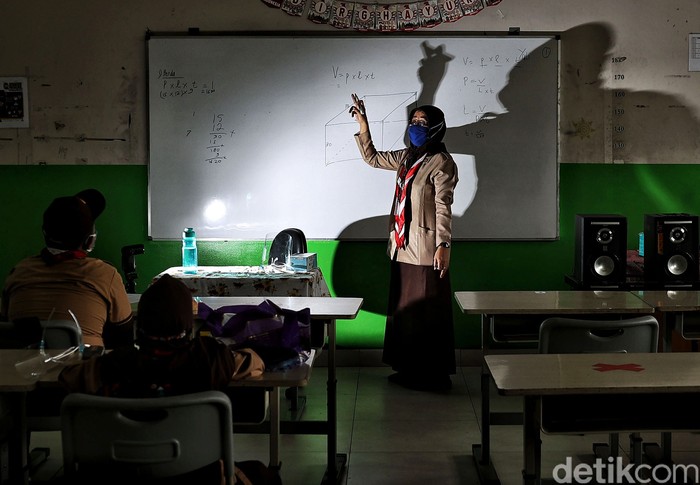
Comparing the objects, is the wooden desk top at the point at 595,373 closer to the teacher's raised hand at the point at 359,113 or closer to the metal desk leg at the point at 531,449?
the metal desk leg at the point at 531,449

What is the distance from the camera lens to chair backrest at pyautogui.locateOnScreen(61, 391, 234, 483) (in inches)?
88.8

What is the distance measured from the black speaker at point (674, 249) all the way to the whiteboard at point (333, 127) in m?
0.89

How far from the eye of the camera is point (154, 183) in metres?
5.94

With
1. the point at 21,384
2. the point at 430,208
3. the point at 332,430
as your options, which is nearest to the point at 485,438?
the point at 332,430

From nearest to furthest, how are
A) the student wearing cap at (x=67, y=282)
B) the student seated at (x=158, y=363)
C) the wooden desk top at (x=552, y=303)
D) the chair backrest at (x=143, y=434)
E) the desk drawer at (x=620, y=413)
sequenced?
the chair backrest at (x=143, y=434) < the student seated at (x=158, y=363) < the desk drawer at (x=620, y=413) < the student wearing cap at (x=67, y=282) < the wooden desk top at (x=552, y=303)

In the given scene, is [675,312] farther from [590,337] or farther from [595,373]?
[595,373]

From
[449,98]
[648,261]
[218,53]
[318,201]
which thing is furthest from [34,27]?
[648,261]

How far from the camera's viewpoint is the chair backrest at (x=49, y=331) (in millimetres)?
3080

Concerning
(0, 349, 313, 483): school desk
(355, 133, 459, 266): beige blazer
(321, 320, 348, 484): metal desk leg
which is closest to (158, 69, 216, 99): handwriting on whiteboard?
(355, 133, 459, 266): beige blazer

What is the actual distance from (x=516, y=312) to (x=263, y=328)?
1478mm

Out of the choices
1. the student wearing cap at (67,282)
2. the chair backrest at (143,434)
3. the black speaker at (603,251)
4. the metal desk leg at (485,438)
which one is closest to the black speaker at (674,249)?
the black speaker at (603,251)

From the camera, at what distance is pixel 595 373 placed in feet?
9.20

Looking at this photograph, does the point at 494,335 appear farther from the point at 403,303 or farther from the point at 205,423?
the point at 205,423

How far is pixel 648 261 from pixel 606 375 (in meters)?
2.63
